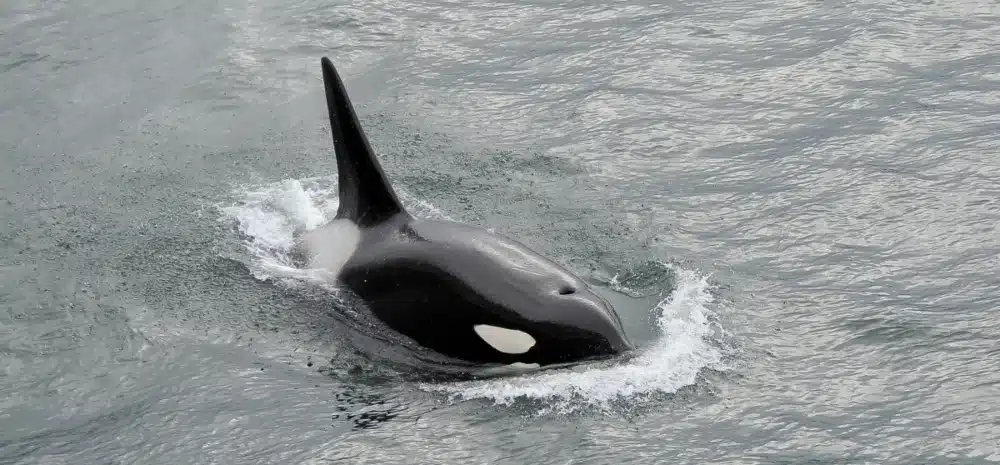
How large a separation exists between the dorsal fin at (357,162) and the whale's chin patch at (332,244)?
201 millimetres

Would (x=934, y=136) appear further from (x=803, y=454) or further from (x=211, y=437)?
(x=211, y=437)

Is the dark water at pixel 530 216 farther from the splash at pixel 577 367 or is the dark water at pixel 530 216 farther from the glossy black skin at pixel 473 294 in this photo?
the glossy black skin at pixel 473 294

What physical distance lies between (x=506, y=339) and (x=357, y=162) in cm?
234

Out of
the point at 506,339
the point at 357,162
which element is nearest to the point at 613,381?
the point at 506,339

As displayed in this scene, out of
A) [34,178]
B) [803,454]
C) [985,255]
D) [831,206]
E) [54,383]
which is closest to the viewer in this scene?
[803,454]

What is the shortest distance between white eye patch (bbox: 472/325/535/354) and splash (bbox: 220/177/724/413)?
241 mm

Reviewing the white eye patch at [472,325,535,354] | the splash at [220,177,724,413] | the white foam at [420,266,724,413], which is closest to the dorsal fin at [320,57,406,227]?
the splash at [220,177,724,413]

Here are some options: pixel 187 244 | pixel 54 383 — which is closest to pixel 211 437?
pixel 54 383

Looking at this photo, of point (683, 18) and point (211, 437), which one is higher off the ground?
point (683, 18)

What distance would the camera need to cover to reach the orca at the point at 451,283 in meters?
10.0

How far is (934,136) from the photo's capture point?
15016 mm

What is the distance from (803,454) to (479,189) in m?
5.72

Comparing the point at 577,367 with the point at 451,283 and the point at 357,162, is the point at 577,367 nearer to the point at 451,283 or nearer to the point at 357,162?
the point at 451,283

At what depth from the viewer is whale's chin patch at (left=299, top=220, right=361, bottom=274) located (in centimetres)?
1152
